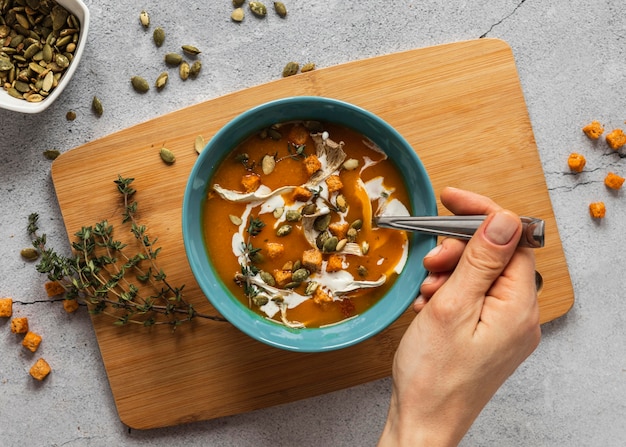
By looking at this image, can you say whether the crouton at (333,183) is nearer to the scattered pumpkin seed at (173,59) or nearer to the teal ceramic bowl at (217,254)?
the teal ceramic bowl at (217,254)

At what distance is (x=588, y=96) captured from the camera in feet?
7.71

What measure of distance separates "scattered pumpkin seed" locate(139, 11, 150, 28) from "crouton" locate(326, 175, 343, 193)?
3.07ft

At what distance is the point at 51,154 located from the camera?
227 cm

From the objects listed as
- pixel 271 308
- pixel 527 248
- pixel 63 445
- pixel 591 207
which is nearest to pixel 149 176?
pixel 271 308

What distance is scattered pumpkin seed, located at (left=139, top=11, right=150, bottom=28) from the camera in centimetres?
228

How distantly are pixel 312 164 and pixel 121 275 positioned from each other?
756 mm

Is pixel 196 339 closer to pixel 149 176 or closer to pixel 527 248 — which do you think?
pixel 149 176

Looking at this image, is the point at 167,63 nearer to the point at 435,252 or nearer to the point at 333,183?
the point at 333,183

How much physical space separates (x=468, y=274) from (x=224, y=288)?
0.78m

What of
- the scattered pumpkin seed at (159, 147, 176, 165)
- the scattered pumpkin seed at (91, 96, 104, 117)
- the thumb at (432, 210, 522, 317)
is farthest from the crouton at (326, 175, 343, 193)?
the scattered pumpkin seed at (91, 96, 104, 117)

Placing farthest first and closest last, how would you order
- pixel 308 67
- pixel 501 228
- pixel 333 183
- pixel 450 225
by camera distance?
pixel 308 67 < pixel 333 183 < pixel 450 225 < pixel 501 228

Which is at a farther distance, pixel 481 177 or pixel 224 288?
pixel 481 177

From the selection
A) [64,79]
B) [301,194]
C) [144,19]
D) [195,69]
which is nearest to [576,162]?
[301,194]

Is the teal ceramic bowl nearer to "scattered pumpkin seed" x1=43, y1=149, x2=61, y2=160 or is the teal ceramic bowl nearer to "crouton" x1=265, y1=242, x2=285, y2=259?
"crouton" x1=265, y1=242, x2=285, y2=259
